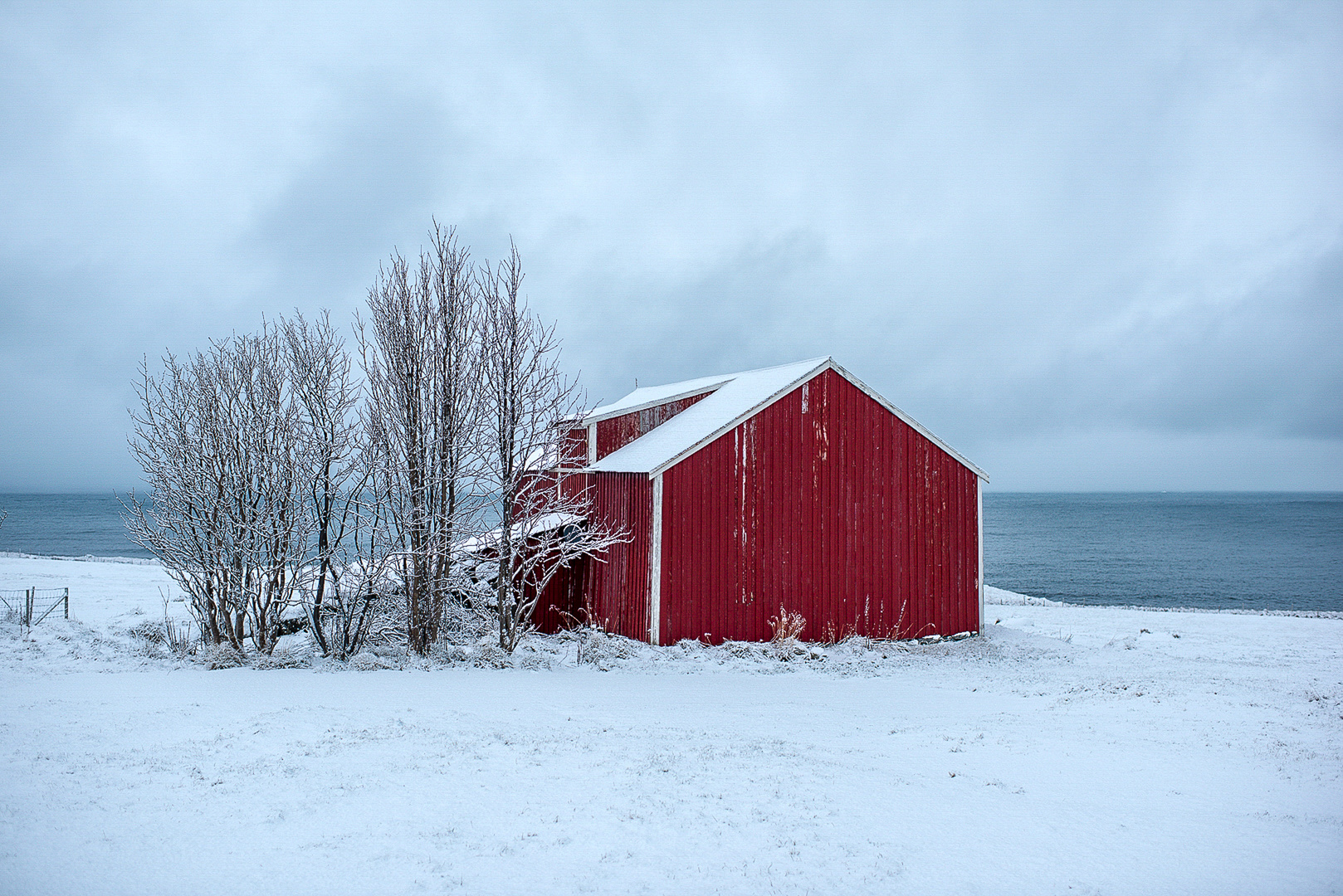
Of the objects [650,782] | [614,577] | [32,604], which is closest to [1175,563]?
[614,577]

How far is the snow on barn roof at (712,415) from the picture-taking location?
14672 millimetres

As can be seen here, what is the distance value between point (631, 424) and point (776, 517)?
4505 millimetres

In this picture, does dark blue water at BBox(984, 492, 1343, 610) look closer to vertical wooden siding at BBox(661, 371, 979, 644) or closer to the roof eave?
vertical wooden siding at BBox(661, 371, 979, 644)

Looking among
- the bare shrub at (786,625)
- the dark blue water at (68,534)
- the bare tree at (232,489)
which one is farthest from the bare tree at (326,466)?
the dark blue water at (68,534)

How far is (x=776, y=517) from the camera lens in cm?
1530

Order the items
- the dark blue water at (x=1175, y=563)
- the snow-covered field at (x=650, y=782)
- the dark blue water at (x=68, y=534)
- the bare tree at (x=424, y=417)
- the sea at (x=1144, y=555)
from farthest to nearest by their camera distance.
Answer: the dark blue water at (x=68, y=534) → the sea at (x=1144, y=555) → the dark blue water at (x=1175, y=563) → the bare tree at (x=424, y=417) → the snow-covered field at (x=650, y=782)

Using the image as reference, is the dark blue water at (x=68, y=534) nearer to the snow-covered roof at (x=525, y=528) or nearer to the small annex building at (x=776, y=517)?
the snow-covered roof at (x=525, y=528)

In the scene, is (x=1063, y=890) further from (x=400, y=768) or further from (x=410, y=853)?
(x=400, y=768)

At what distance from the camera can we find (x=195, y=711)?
27.8 ft

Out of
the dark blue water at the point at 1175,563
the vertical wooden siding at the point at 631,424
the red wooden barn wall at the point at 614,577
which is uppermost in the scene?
the vertical wooden siding at the point at 631,424

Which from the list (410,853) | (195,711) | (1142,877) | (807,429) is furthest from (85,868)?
(807,429)

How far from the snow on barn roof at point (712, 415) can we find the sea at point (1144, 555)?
31.3 m

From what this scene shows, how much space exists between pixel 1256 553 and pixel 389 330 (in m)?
82.7

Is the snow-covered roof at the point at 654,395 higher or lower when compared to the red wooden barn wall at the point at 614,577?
higher
